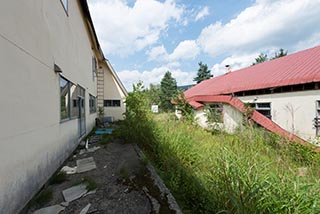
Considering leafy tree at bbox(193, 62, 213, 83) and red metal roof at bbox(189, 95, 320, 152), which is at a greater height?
A: leafy tree at bbox(193, 62, 213, 83)

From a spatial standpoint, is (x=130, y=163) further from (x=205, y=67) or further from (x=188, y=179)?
(x=205, y=67)

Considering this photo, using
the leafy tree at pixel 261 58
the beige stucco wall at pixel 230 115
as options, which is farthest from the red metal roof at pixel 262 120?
the leafy tree at pixel 261 58

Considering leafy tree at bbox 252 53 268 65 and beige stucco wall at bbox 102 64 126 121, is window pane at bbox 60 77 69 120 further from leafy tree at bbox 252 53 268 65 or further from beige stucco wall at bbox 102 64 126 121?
leafy tree at bbox 252 53 268 65

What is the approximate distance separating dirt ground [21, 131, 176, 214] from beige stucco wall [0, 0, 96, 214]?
0.53 metres

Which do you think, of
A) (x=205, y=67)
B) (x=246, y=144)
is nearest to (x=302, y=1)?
(x=246, y=144)

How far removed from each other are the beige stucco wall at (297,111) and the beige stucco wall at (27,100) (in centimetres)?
690

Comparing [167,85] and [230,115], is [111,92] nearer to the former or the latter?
[230,115]

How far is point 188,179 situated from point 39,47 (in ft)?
12.6

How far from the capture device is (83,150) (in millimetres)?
5977

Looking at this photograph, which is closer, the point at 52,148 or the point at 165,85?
the point at 52,148

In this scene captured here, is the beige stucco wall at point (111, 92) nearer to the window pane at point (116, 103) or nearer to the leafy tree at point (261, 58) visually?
the window pane at point (116, 103)

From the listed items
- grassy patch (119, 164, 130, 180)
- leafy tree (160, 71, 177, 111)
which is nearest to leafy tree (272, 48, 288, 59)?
leafy tree (160, 71, 177, 111)

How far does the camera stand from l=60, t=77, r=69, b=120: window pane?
4.62 m

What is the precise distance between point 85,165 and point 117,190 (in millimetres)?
1886
